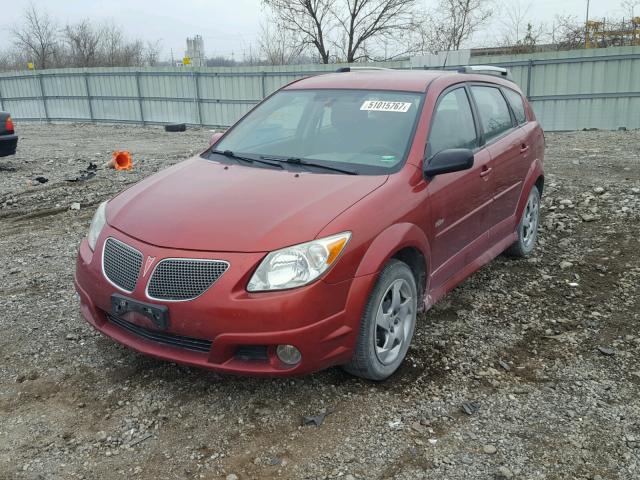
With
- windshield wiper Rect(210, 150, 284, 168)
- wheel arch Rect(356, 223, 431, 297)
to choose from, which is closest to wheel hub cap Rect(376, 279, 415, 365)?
wheel arch Rect(356, 223, 431, 297)

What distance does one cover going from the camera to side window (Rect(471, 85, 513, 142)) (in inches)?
185

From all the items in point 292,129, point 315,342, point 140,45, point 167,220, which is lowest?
point 315,342

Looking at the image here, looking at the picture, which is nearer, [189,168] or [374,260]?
[374,260]

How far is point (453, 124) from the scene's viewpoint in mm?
4250

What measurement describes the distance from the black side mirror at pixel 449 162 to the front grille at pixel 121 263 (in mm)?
1791

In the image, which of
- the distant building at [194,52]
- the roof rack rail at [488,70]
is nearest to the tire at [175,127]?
the distant building at [194,52]

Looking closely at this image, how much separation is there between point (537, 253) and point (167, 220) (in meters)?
3.97

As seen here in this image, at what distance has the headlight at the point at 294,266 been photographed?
9.45ft

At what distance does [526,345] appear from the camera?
3.97m

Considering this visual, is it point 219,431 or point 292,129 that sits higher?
point 292,129

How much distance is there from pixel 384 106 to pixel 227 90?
1755 centimetres

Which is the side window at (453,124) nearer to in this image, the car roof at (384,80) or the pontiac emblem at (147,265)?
the car roof at (384,80)

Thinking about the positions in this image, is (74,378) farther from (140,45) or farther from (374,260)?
(140,45)

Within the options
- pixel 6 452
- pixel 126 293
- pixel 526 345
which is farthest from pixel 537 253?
pixel 6 452
